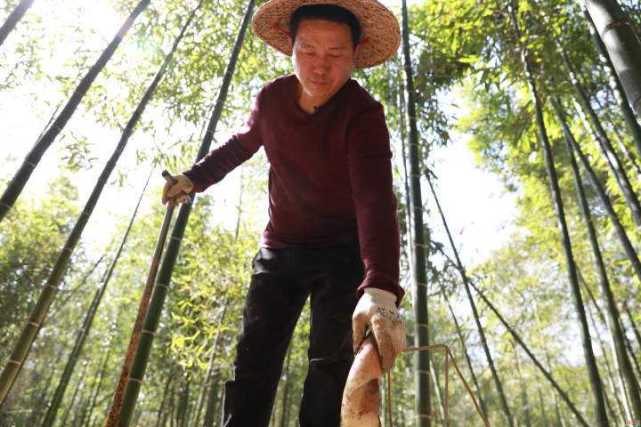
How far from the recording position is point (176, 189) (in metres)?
1.81

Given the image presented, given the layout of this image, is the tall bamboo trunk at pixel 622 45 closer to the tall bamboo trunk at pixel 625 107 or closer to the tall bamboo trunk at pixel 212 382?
the tall bamboo trunk at pixel 625 107

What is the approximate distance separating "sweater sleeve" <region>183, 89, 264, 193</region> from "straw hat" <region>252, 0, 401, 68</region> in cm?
32

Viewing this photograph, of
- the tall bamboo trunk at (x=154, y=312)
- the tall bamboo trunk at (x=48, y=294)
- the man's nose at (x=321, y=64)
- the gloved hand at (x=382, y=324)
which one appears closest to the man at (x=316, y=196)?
the man's nose at (x=321, y=64)

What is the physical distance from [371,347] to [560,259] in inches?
297

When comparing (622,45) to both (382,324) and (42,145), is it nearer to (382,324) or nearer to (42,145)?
(382,324)

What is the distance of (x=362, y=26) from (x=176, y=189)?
0.91 meters

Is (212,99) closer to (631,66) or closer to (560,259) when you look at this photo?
(631,66)

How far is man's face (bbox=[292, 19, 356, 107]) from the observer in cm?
146

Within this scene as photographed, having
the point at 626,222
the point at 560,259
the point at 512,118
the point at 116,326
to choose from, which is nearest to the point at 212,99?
the point at 512,118

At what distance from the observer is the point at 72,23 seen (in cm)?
542

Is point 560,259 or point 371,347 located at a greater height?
point 560,259

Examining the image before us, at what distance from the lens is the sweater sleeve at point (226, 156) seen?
188cm

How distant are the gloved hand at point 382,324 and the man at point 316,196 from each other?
0.14 m

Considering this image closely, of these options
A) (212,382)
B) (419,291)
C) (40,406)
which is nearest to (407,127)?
(419,291)
